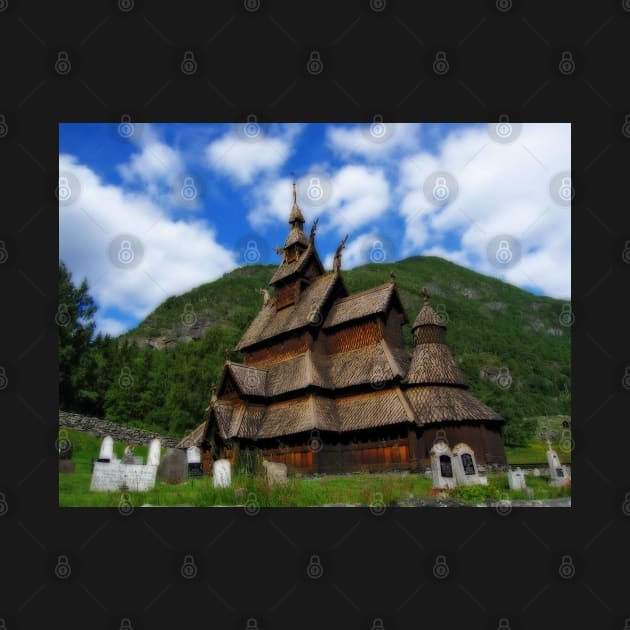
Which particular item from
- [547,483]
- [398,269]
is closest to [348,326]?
[547,483]

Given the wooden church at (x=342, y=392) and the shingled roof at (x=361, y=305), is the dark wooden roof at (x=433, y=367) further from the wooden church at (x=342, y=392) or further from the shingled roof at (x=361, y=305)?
the shingled roof at (x=361, y=305)

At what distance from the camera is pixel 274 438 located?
2528 centimetres

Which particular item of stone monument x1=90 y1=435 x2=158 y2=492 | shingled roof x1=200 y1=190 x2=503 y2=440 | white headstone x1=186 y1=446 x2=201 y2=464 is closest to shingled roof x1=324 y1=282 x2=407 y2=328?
shingled roof x1=200 y1=190 x2=503 y2=440

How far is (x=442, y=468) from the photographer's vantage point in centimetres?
1728

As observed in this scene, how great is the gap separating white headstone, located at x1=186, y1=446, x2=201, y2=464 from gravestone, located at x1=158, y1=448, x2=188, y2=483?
7.38 m

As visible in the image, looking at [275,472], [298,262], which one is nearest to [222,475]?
[275,472]

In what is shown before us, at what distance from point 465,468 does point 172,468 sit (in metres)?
11.3

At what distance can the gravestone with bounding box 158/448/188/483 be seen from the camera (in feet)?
65.1

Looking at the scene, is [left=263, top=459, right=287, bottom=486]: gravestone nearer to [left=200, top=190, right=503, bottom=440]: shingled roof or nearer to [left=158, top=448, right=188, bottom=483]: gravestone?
[left=158, top=448, right=188, bottom=483]: gravestone

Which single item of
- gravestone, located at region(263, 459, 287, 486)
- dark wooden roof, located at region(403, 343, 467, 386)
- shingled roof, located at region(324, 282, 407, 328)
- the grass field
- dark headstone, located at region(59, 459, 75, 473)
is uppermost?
shingled roof, located at region(324, 282, 407, 328)

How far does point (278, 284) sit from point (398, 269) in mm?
116348

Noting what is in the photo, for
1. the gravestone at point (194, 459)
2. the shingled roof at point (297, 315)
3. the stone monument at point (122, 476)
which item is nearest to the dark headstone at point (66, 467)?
the stone monument at point (122, 476)

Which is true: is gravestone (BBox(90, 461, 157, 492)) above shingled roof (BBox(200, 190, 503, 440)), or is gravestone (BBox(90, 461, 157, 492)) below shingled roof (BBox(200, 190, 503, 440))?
below
